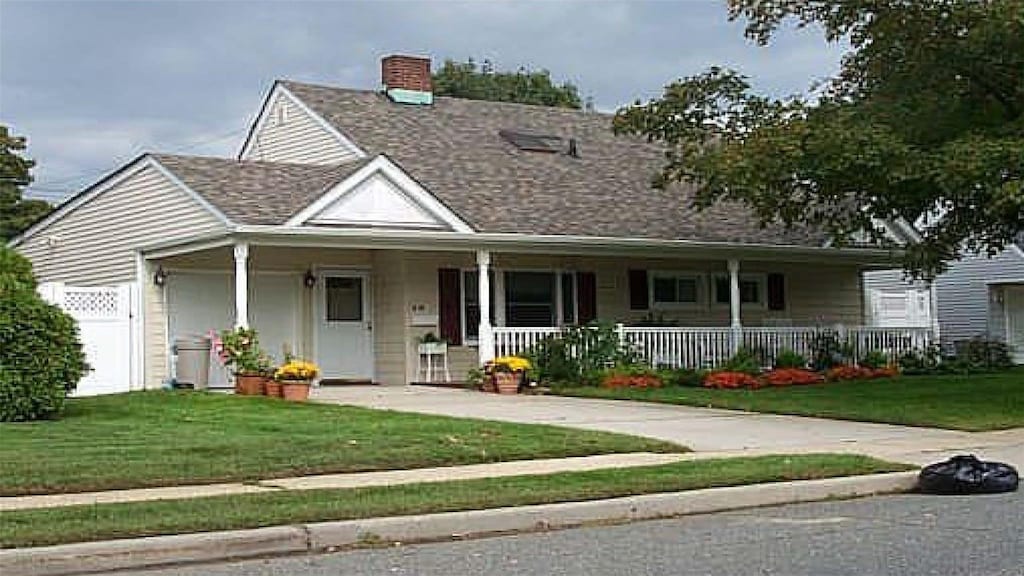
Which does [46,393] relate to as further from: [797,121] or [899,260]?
[899,260]

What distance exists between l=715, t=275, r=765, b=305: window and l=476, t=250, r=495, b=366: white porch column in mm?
7233

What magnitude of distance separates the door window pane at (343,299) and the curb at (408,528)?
14902mm

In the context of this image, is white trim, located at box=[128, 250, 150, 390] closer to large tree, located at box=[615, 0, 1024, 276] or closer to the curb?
large tree, located at box=[615, 0, 1024, 276]

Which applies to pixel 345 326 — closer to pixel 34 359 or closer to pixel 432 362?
pixel 432 362

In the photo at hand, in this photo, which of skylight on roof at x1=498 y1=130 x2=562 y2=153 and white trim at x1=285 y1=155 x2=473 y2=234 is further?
skylight on roof at x1=498 y1=130 x2=562 y2=153

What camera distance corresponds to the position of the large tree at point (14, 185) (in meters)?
48.4

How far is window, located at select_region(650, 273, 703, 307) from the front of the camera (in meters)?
29.1

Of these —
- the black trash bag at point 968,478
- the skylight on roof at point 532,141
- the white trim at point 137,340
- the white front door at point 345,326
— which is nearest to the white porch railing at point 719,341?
the white front door at point 345,326

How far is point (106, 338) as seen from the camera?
906 inches

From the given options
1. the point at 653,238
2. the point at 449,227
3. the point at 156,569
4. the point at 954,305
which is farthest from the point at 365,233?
the point at 954,305

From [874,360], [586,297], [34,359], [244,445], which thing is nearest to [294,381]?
[34,359]

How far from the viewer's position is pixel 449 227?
24.0 metres

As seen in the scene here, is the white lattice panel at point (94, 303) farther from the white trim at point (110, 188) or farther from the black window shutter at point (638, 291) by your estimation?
the black window shutter at point (638, 291)

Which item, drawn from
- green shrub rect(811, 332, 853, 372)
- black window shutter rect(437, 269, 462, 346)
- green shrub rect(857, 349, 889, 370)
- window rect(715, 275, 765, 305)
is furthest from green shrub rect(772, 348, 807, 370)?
black window shutter rect(437, 269, 462, 346)
